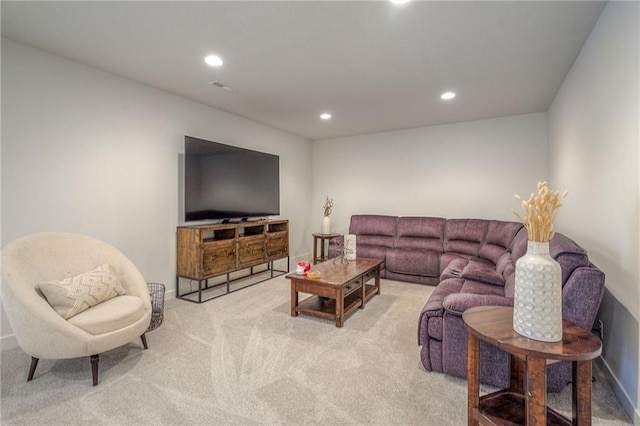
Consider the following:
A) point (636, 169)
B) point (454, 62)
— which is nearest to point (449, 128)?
point (454, 62)

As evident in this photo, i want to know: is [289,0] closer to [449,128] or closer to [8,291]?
[8,291]

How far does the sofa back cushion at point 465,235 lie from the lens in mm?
4461

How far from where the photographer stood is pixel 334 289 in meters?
2.94

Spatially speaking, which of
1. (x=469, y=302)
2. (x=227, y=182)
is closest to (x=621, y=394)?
(x=469, y=302)

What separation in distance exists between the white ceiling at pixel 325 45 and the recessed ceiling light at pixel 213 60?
0.24ft

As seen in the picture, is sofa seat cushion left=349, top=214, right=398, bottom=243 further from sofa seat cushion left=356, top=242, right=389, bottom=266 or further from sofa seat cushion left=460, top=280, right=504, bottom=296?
sofa seat cushion left=460, top=280, right=504, bottom=296

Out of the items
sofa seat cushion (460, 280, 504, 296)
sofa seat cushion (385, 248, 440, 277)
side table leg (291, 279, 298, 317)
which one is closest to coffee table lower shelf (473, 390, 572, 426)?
sofa seat cushion (460, 280, 504, 296)

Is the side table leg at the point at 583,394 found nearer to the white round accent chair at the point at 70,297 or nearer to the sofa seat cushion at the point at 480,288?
the sofa seat cushion at the point at 480,288

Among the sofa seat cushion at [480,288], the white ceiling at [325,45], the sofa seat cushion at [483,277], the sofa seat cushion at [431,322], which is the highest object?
the white ceiling at [325,45]

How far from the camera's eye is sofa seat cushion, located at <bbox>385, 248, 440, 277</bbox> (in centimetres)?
443

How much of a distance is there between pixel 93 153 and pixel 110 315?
1775 mm

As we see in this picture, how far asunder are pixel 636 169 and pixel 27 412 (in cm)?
367

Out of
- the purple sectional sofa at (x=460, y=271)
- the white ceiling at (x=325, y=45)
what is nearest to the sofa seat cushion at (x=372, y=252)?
the purple sectional sofa at (x=460, y=271)

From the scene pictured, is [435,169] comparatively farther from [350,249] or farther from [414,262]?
[350,249]
